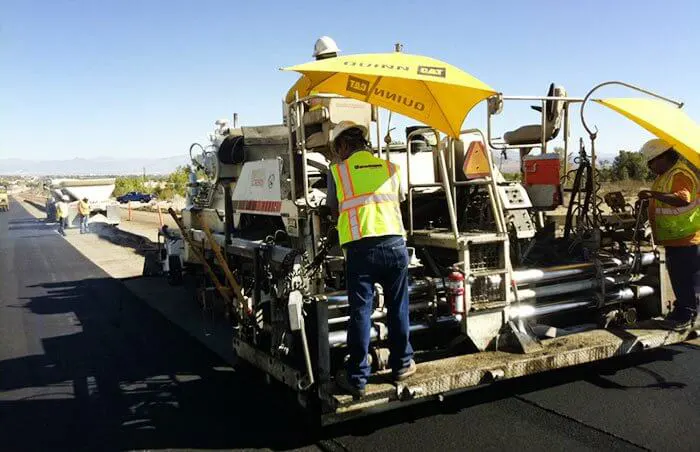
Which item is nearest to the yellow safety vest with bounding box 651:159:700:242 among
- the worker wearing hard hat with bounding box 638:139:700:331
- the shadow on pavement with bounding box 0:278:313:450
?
Answer: the worker wearing hard hat with bounding box 638:139:700:331

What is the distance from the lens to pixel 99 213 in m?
30.4

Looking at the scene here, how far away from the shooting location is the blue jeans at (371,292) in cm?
438

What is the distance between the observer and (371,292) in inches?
175

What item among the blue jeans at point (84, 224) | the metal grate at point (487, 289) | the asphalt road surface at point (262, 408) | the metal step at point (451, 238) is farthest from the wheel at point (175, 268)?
the blue jeans at point (84, 224)

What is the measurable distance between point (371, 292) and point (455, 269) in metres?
0.80

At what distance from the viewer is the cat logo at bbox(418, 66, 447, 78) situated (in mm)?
4500

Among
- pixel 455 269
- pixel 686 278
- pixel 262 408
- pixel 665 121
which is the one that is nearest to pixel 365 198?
pixel 455 269

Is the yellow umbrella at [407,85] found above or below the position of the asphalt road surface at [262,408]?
above

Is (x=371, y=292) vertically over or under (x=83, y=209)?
under

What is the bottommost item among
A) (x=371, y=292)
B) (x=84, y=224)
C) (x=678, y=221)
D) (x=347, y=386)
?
(x=347, y=386)

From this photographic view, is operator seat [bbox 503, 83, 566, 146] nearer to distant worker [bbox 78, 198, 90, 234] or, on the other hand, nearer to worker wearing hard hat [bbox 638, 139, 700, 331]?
worker wearing hard hat [bbox 638, 139, 700, 331]

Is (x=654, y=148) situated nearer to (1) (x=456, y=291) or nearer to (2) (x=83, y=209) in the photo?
(1) (x=456, y=291)

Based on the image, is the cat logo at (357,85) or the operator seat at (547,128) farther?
the operator seat at (547,128)

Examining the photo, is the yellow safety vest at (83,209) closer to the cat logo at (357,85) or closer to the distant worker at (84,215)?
the distant worker at (84,215)
